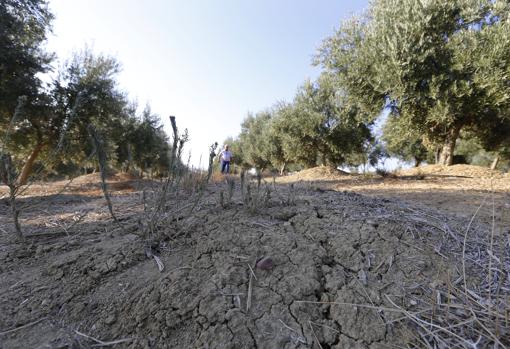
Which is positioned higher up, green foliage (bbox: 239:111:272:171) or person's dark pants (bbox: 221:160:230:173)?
green foliage (bbox: 239:111:272:171)

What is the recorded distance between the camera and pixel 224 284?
1.36 meters

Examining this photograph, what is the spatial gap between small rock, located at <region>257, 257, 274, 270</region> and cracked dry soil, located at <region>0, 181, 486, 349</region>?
0.03 metres

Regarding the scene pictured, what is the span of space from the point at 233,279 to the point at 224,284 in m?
0.06

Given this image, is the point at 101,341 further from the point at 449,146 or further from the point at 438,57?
the point at 449,146

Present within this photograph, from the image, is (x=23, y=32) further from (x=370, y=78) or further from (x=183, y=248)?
(x=370, y=78)

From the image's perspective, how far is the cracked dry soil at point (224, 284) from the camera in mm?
1127

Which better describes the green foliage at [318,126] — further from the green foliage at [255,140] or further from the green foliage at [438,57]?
the green foliage at [255,140]

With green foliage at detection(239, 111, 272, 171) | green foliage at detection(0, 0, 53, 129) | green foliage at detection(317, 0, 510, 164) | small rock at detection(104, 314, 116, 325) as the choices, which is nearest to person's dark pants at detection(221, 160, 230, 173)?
green foliage at detection(317, 0, 510, 164)

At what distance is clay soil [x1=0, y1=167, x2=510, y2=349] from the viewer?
3.70ft

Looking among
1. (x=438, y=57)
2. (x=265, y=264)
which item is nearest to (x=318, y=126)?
(x=438, y=57)

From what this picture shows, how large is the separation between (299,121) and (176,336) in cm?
1305

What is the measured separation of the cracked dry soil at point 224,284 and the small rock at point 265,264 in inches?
1.0

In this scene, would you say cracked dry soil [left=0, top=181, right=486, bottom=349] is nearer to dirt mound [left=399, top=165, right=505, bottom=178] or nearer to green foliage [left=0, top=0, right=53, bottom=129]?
dirt mound [left=399, top=165, right=505, bottom=178]

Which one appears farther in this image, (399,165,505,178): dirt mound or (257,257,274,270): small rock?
(399,165,505,178): dirt mound
